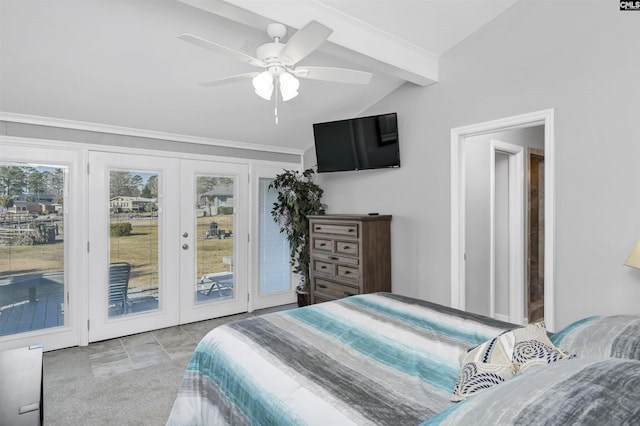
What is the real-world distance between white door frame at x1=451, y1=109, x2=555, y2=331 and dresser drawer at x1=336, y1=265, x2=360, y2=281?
0.87 m

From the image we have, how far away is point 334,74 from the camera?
2.17m

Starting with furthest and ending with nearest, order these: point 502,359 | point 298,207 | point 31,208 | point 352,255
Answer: point 298,207 → point 352,255 → point 31,208 → point 502,359

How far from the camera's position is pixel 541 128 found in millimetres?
4133

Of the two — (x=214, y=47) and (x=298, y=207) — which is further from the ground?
(x=214, y=47)

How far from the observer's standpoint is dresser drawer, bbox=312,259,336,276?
3762 mm

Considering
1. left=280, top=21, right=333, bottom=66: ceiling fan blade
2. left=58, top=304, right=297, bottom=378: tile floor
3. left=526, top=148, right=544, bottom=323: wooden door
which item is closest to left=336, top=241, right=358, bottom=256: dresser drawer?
left=58, top=304, right=297, bottom=378: tile floor

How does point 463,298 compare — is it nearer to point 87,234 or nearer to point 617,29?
point 617,29

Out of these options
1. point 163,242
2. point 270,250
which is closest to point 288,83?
point 163,242

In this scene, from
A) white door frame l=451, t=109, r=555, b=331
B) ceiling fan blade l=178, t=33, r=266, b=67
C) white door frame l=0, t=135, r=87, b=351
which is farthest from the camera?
white door frame l=0, t=135, r=87, b=351

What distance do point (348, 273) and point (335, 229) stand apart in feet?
1.55

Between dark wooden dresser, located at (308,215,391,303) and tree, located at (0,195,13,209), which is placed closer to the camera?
tree, located at (0,195,13,209)

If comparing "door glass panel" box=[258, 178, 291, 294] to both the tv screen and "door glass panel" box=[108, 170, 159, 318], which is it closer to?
the tv screen

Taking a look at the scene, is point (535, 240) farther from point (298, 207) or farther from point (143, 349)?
A: point (143, 349)

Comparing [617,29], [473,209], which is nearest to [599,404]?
[617,29]
